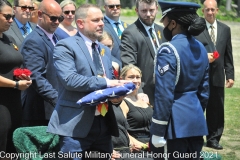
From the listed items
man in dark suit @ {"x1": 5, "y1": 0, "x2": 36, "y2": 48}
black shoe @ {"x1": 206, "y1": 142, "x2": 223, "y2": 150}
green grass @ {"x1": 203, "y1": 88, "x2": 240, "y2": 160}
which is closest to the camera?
man in dark suit @ {"x1": 5, "y1": 0, "x2": 36, "y2": 48}

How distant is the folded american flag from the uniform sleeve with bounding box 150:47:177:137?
288 millimetres

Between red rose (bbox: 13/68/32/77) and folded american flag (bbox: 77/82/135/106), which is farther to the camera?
red rose (bbox: 13/68/32/77)

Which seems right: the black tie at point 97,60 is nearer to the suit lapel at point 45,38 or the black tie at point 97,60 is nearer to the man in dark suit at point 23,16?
the suit lapel at point 45,38

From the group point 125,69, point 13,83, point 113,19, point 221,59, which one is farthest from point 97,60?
point 221,59

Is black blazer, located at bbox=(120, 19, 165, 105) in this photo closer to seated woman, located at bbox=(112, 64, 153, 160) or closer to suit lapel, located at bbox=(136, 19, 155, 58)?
suit lapel, located at bbox=(136, 19, 155, 58)

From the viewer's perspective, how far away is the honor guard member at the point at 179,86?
192 inches

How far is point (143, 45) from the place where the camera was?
308 inches

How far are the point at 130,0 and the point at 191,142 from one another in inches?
2059

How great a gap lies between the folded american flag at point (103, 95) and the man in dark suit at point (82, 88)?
0.07 metres

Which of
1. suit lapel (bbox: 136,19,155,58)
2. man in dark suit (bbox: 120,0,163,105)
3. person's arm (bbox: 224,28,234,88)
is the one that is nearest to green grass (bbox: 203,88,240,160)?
person's arm (bbox: 224,28,234,88)

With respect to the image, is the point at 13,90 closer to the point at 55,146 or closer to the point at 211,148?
the point at 55,146

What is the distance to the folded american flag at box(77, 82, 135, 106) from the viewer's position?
16.0ft

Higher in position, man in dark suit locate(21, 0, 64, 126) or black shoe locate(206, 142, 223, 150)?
man in dark suit locate(21, 0, 64, 126)

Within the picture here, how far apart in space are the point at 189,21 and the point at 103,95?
1001mm
